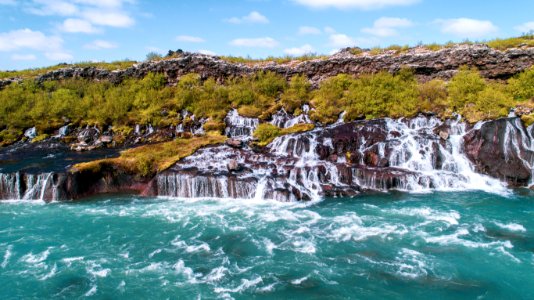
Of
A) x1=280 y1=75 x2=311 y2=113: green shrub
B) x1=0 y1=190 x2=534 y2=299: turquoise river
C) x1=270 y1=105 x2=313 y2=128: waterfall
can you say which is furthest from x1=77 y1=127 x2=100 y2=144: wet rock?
x1=280 y1=75 x2=311 y2=113: green shrub

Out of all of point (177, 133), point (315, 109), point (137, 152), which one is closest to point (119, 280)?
point (137, 152)

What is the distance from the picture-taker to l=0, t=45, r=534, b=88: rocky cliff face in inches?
1649

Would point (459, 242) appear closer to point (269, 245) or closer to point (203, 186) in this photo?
point (269, 245)

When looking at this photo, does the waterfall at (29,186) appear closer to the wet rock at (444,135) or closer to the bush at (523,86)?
the wet rock at (444,135)

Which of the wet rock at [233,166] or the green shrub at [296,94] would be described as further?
the green shrub at [296,94]

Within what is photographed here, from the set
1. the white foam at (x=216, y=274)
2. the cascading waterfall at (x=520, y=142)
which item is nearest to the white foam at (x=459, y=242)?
the white foam at (x=216, y=274)

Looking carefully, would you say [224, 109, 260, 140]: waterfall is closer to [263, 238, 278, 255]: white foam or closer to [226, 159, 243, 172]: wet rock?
[226, 159, 243, 172]: wet rock

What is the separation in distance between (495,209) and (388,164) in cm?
868

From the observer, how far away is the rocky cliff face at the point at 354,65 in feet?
137

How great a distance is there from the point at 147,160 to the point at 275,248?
1553cm

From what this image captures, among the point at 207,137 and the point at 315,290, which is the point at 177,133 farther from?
the point at 315,290

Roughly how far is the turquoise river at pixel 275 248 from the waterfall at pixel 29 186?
4.29 feet

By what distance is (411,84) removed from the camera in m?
42.8

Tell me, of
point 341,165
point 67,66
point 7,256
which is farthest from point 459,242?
point 67,66
